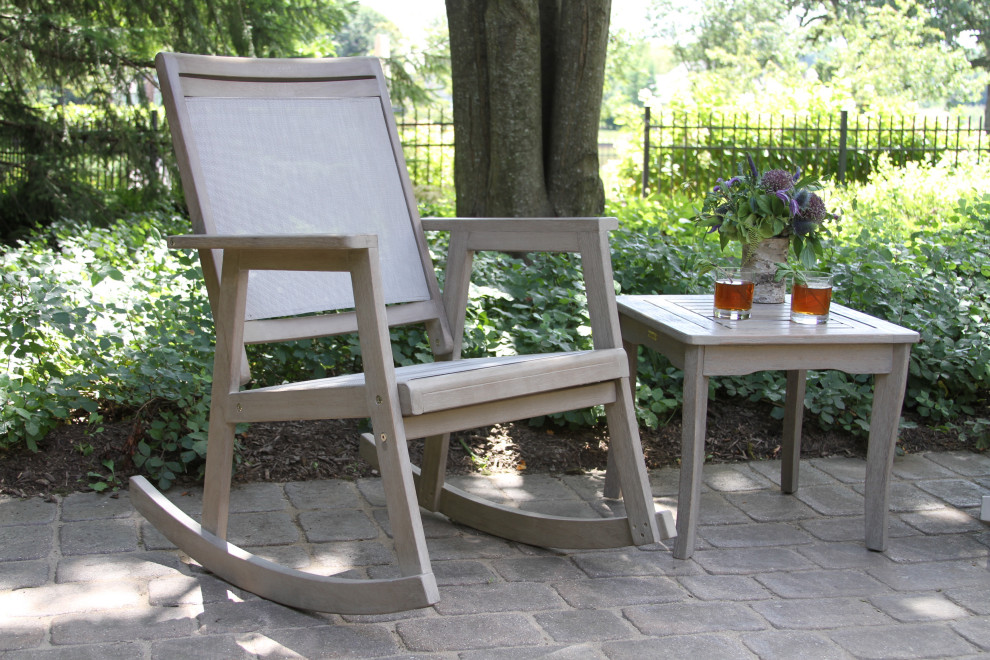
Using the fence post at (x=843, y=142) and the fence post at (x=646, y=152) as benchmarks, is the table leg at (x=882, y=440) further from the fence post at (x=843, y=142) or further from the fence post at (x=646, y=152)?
the fence post at (x=843, y=142)

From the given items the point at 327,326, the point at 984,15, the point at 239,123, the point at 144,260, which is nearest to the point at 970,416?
the point at 327,326

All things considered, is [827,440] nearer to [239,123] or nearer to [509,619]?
[509,619]

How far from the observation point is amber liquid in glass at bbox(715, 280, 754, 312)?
7.38 feet

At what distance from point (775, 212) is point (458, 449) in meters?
1.18

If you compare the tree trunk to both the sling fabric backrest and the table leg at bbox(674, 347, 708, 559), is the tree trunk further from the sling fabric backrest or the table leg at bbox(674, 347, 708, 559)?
the table leg at bbox(674, 347, 708, 559)

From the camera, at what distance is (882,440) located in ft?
7.25

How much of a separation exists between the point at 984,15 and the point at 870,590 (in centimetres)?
2955

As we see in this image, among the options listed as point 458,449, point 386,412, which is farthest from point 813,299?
point 458,449

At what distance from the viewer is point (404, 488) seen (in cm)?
176

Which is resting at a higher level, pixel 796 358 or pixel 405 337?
pixel 796 358

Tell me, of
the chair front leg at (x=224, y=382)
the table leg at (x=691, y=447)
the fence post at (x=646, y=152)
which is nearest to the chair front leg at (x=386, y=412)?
the chair front leg at (x=224, y=382)

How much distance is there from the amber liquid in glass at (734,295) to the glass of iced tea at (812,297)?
0.11 m

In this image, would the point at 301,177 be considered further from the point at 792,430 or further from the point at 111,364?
the point at 792,430

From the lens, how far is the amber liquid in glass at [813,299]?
7.27ft
